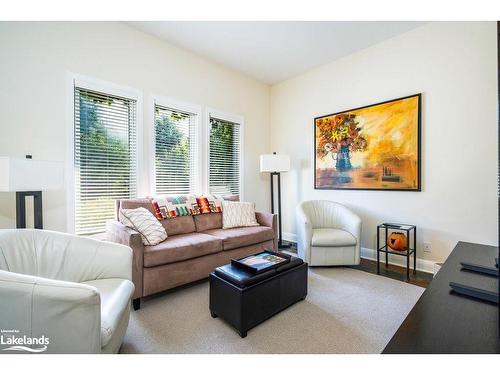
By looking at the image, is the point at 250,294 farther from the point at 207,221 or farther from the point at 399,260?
the point at 399,260

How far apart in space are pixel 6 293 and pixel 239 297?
3.91ft

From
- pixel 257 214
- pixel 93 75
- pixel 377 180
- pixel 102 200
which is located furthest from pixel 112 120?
pixel 377 180

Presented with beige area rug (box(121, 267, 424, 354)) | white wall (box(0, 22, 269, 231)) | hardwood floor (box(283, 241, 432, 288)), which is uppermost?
white wall (box(0, 22, 269, 231))

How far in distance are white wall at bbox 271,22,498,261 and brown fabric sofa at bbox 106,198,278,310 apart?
1.68 metres

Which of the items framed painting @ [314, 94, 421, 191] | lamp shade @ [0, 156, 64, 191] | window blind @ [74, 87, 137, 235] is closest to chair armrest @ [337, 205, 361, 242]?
framed painting @ [314, 94, 421, 191]

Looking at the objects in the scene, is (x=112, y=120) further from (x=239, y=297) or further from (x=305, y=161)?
(x=305, y=161)

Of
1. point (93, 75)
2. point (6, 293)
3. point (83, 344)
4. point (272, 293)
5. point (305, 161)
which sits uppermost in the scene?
point (93, 75)

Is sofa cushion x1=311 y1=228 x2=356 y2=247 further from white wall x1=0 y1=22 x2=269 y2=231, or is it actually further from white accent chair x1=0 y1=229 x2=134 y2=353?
white wall x1=0 y1=22 x2=269 y2=231

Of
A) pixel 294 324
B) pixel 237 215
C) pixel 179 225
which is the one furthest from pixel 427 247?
pixel 179 225

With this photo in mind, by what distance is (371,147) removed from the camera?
127 inches

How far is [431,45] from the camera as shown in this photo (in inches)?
109

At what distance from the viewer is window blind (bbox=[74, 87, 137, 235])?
258 cm

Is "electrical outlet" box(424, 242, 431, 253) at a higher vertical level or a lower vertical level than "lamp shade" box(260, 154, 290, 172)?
lower

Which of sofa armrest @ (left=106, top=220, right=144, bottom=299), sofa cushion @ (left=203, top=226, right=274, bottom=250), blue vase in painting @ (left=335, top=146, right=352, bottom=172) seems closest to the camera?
sofa armrest @ (left=106, top=220, right=144, bottom=299)
